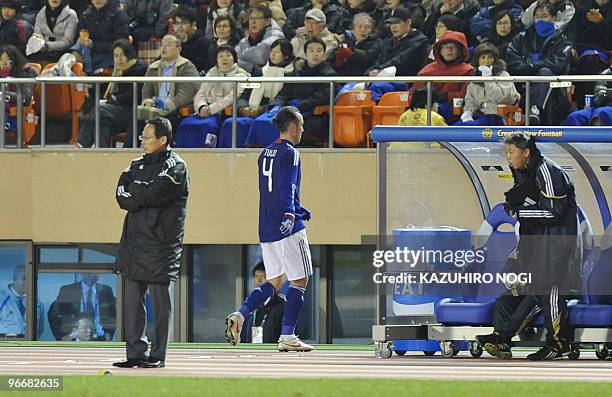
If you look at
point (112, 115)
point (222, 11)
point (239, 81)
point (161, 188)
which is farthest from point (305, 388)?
point (222, 11)

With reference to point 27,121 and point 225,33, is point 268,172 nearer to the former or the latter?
point 27,121

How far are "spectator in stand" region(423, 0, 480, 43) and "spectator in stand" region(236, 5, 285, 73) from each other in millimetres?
1893

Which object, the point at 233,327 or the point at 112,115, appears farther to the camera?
the point at 112,115

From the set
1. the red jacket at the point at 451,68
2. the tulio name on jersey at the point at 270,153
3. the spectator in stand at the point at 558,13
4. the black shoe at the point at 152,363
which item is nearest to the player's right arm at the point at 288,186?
the tulio name on jersey at the point at 270,153

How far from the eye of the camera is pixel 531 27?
68.8 ft

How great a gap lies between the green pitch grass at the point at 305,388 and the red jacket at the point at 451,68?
907 centimetres

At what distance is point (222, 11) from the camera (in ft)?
Answer: 77.7

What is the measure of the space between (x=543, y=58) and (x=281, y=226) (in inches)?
286

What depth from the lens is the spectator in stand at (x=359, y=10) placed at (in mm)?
22484

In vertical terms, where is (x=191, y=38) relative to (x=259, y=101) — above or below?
above

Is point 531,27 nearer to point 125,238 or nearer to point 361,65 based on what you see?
point 361,65

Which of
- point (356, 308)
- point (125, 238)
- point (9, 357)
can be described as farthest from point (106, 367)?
point (356, 308)

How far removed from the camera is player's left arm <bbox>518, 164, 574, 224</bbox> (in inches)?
531

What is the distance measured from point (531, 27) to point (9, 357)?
9.36 metres
